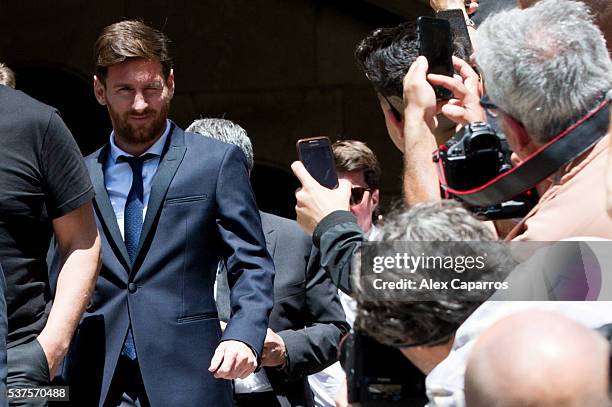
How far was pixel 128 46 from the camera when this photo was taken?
4.37 metres

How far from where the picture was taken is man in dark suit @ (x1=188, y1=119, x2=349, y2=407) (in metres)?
4.78

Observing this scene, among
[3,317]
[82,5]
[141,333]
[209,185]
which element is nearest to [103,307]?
[141,333]

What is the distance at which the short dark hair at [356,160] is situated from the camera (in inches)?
212

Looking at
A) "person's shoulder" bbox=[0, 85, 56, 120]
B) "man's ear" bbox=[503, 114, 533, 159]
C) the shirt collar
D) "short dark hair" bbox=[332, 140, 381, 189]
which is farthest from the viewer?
"short dark hair" bbox=[332, 140, 381, 189]

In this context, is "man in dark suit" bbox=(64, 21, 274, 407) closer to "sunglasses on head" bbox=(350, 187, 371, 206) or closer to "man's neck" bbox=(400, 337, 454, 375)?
"sunglasses on head" bbox=(350, 187, 371, 206)

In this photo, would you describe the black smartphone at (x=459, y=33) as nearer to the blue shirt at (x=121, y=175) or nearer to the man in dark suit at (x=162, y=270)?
the man in dark suit at (x=162, y=270)

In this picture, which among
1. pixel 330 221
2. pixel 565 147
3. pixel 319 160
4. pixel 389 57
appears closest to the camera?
pixel 565 147

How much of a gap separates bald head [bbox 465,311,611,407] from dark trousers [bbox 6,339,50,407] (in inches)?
86.2

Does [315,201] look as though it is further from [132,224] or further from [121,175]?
[121,175]

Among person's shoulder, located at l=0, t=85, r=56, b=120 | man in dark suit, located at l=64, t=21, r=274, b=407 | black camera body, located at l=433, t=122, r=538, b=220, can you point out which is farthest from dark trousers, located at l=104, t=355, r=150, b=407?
black camera body, located at l=433, t=122, r=538, b=220

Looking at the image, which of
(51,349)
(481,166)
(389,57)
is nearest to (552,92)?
(481,166)

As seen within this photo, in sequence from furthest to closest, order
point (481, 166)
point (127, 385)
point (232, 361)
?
point (127, 385) → point (232, 361) → point (481, 166)

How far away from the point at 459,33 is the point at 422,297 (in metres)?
1.46

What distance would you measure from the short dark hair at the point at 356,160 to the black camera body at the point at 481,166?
98.7 inches
